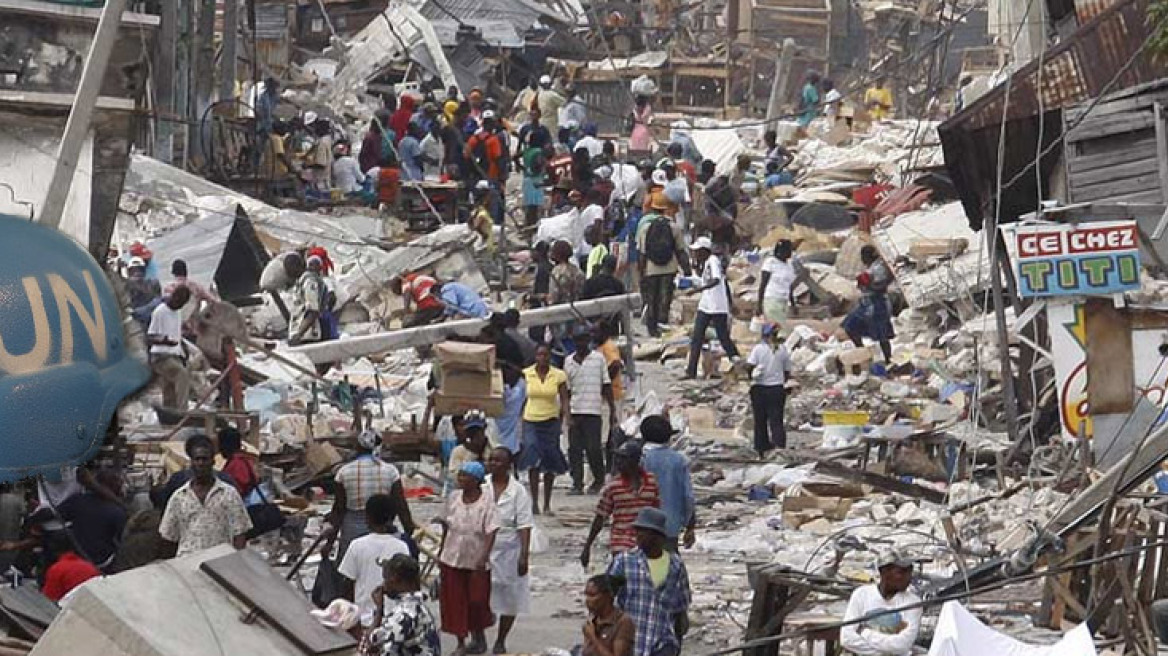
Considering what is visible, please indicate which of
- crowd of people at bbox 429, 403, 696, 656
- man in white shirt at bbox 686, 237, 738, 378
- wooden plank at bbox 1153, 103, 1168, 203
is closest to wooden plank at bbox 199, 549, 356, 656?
crowd of people at bbox 429, 403, 696, 656

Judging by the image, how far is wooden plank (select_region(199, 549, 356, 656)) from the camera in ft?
24.7

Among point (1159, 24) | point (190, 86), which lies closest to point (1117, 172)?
point (1159, 24)

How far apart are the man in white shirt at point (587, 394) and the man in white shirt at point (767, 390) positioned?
192 centimetres

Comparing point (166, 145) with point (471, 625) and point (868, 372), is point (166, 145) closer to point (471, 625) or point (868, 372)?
point (868, 372)

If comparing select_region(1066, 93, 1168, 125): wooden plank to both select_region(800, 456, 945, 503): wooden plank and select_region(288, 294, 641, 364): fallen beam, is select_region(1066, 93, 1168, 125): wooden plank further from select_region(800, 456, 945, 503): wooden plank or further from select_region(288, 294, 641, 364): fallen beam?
select_region(288, 294, 641, 364): fallen beam

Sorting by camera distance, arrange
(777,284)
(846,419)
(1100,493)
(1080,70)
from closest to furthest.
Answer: (1100,493) < (1080,70) < (846,419) < (777,284)

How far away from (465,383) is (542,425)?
58 centimetres

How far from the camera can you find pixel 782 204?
30016 millimetres

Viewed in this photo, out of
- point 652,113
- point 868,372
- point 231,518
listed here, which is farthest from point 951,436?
point 652,113

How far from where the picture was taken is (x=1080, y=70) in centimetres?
1814

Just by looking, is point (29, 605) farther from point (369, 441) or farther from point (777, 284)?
point (777, 284)

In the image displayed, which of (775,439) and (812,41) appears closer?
(775,439)

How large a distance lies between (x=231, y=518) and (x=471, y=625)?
1387 millimetres

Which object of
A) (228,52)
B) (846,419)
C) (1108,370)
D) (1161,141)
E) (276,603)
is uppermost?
(228,52)
